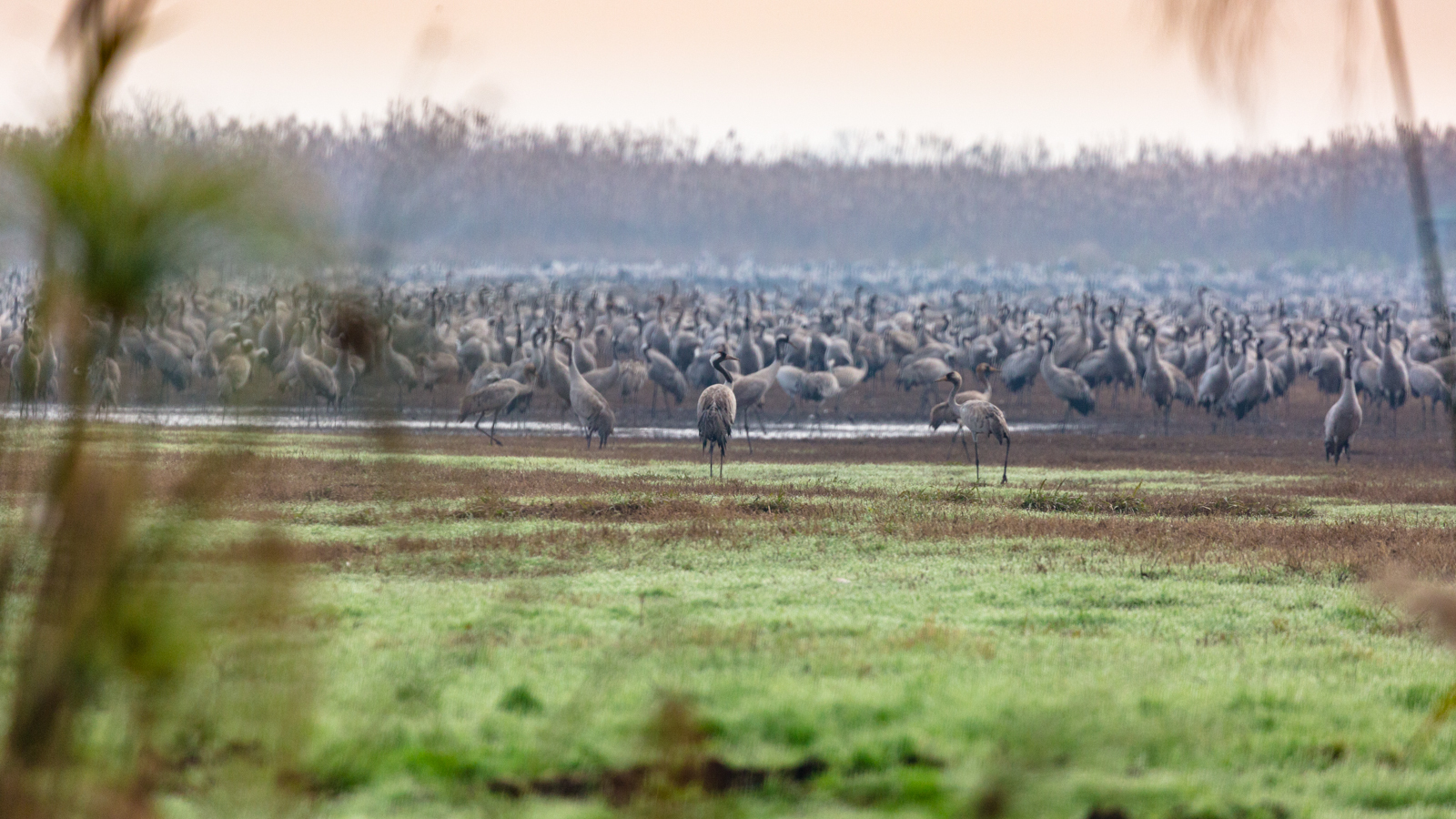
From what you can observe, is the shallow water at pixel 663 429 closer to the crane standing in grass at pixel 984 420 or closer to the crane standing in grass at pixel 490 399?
the crane standing in grass at pixel 490 399

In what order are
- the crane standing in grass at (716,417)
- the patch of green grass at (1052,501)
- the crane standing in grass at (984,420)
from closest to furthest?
the patch of green grass at (1052,501)
the crane standing in grass at (984,420)
the crane standing in grass at (716,417)

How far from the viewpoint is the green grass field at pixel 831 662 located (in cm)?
355

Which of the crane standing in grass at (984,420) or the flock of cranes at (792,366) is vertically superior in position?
the flock of cranes at (792,366)

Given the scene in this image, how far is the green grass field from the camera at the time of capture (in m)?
3.55

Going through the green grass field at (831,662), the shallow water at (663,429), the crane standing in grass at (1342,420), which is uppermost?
the crane standing in grass at (1342,420)

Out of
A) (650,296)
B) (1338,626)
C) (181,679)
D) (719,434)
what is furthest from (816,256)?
(181,679)

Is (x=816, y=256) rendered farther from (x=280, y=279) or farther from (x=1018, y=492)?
(x=280, y=279)

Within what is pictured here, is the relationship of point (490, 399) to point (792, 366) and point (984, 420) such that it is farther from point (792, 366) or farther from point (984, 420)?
point (792, 366)

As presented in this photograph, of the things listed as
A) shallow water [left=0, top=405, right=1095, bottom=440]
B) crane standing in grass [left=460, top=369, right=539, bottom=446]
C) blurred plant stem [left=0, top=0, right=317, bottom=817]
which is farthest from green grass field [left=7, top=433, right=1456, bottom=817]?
shallow water [left=0, top=405, right=1095, bottom=440]

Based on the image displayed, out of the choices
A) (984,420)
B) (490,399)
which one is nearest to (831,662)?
(984,420)

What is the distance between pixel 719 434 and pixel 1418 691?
A: 44.7 ft

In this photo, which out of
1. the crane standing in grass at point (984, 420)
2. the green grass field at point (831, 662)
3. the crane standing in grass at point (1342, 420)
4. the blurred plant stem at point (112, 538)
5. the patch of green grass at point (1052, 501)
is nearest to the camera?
the blurred plant stem at point (112, 538)

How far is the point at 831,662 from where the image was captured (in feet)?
24.8

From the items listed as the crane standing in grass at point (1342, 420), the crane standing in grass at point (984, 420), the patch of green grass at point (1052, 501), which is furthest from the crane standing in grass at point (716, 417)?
the crane standing in grass at point (1342, 420)
